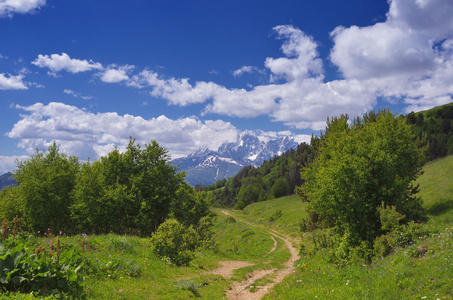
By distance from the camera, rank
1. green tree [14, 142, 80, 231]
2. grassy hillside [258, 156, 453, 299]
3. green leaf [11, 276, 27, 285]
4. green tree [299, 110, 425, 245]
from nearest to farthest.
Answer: green leaf [11, 276, 27, 285]
grassy hillside [258, 156, 453, 299]
green tree [299, 110, 425, 245]
green tree [14, 142, 80, 231]

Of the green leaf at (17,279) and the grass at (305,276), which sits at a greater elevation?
the green leaf at (17,279)

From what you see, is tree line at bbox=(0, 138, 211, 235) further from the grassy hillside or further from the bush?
the grassy hillside

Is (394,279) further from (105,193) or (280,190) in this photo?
(280,190)

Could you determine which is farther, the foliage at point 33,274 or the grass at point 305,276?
the grass at point 305,276

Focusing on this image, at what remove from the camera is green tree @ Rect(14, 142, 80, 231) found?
32453 millimetres

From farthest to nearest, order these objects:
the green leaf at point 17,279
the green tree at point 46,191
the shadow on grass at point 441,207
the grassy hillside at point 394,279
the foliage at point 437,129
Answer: the foliage at point 437,129 → the green tree at point 46,191 → the shadow on grass at point 441,207 → the grassy hillside at point 394,279 → the green leaf at point 17,279

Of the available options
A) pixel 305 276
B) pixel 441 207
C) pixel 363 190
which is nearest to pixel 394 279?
pixel 305 276

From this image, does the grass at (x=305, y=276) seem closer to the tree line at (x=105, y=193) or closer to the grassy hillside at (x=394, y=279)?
the grassy hillside at (x=394, y=279)

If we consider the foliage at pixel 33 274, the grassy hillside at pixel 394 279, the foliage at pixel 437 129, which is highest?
the foliage at pixel 437 129

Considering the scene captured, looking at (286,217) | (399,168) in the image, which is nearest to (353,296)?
(399,168)

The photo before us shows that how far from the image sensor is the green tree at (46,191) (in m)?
32.5

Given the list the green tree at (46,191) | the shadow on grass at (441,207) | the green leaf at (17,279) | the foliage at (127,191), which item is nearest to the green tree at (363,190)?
the shadow on grass at (441,207)

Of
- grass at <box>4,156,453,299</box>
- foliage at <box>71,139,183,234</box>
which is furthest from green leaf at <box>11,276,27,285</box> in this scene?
foliage at <box>71,139,183,234</box>

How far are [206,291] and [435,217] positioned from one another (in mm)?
18155
